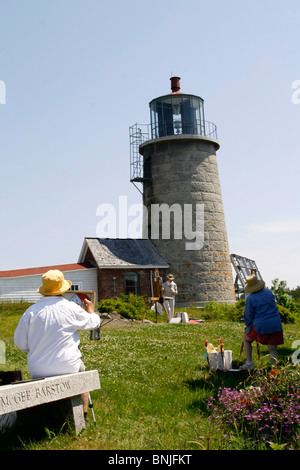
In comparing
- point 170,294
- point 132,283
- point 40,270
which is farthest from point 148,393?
point 132,283

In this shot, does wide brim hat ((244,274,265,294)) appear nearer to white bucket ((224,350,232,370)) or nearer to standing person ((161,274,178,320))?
white bucket ((224,350,232,370))

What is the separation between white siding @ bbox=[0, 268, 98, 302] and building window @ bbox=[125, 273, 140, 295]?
2415mm

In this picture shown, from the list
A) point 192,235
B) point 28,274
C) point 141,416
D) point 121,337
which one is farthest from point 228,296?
point 141,416

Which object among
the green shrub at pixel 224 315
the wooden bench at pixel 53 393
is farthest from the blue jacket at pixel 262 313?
the green shrub at pixel 224 315

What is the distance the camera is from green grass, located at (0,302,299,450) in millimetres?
5668

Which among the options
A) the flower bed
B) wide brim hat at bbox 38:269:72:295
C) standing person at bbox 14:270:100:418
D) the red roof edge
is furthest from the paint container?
the red roof edge

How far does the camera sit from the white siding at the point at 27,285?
29.1 metres

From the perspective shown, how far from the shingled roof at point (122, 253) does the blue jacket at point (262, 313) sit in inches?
892

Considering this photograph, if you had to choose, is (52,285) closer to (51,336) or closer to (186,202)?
(51,336)

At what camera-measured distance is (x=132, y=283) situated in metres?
32.9

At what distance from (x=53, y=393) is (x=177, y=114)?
32221mm

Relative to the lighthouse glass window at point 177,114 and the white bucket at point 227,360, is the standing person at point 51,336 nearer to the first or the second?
the white bucket at point 227,360
